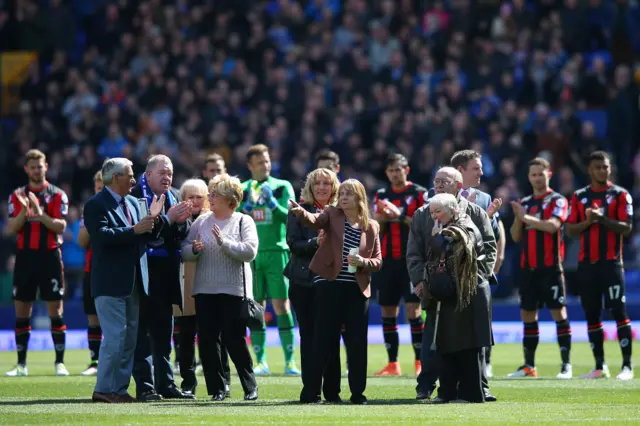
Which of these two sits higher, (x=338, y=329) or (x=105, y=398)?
(x=338, y=329)

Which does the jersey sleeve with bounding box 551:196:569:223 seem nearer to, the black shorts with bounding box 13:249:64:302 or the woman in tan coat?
the woman in tan coat

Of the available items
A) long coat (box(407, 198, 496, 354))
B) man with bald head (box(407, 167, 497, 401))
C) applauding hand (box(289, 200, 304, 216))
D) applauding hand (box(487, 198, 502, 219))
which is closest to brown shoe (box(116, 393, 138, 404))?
applauding hand (box(289, 200, 304, 216))

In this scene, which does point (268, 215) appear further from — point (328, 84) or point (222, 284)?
point (328, 84)

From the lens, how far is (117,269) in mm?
12039

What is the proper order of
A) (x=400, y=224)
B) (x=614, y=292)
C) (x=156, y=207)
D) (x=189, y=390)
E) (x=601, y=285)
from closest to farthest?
1. (x=156, y=207)
2. (x=189, y=390)
3. (x=614, y=292)
4. (x=601, y=285)
5. (x=400, y=224)

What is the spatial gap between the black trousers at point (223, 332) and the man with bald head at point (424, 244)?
160cm

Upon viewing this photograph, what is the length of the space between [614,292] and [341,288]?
4.95 metres

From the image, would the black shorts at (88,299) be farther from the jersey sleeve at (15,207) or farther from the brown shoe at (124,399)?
the brown shoe at (124,399)

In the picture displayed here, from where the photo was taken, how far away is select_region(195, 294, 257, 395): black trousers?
40.3 ft

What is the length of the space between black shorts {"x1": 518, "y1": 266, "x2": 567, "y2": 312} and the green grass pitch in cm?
86

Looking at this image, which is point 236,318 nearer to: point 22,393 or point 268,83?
point 22,393

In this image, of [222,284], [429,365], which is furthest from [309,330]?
[429,365]

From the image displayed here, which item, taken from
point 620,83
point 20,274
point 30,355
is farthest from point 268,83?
point 20,274

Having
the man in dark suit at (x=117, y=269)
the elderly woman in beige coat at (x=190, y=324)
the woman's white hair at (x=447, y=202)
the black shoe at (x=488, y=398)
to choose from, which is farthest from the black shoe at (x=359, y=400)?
the man in dark suit at (x=117, y=269)
